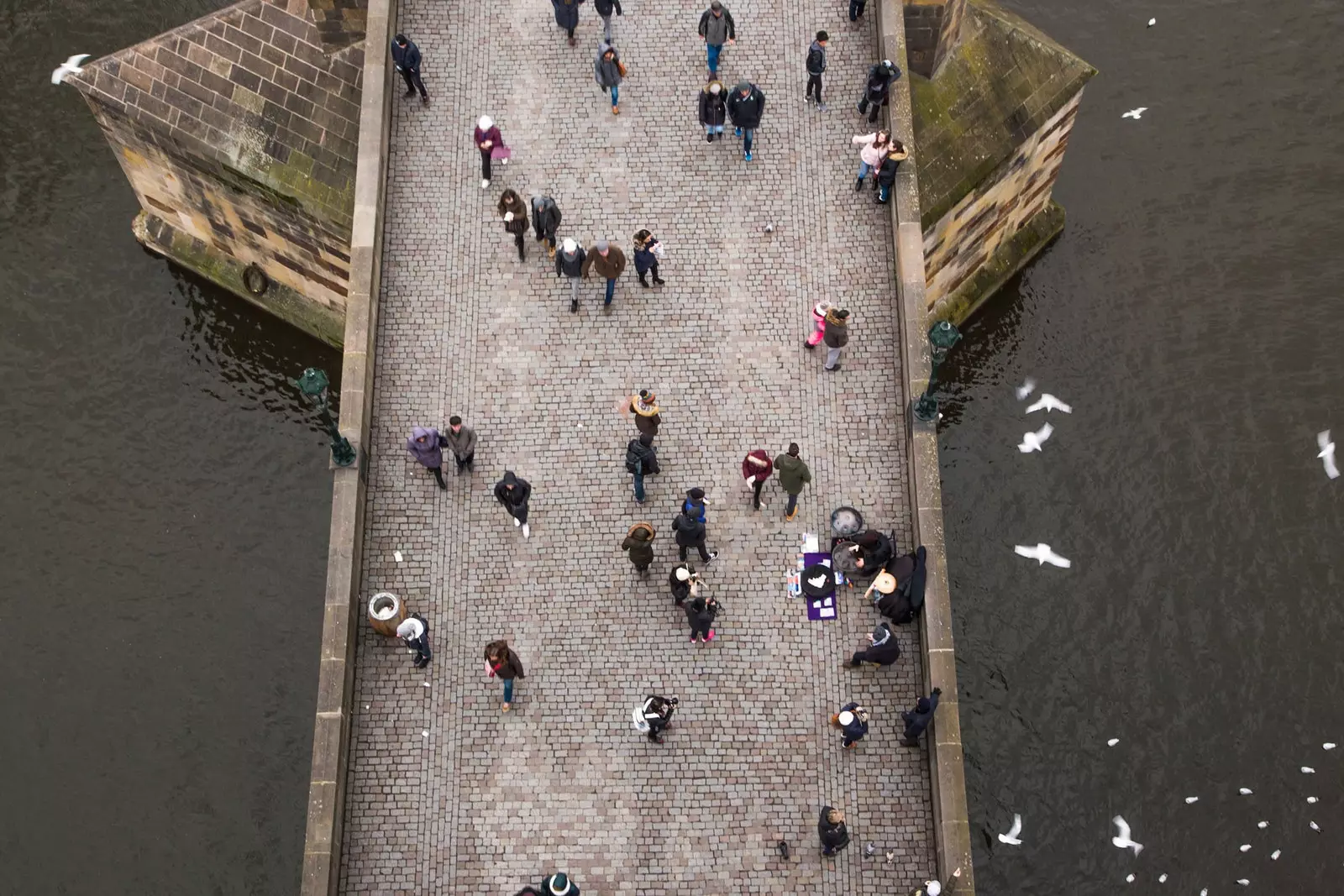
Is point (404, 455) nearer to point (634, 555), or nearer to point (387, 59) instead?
point (634, 555)

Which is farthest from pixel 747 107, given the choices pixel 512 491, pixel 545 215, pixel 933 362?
pixel 512 491

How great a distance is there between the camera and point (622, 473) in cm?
3416

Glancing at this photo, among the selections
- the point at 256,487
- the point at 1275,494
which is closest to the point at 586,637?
the point at 256,487

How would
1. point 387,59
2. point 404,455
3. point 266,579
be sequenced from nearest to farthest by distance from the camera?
point 404,455 < point 387,59 < point 266,579

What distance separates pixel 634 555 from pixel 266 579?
1324 centimetres

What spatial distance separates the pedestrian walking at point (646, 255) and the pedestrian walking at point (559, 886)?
13.0m

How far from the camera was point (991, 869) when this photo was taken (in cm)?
3841

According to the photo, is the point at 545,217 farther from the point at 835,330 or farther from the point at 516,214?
the point at 835,330

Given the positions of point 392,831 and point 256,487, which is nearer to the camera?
point 392,831

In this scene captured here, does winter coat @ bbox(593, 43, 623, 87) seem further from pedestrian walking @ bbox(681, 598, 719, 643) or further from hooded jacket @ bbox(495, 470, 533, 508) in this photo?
pedestrian walking @ bbox(681, 598, 719, 643)

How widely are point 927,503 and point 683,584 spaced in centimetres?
532

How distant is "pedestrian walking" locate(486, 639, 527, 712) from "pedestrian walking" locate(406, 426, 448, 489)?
3.91 meters

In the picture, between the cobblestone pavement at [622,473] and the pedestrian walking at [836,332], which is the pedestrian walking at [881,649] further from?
the pedestrian walking at [836,332]

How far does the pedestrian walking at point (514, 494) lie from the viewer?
31641 millimetres
